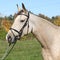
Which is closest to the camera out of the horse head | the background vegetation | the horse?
the horse

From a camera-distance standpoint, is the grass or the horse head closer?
the horse head

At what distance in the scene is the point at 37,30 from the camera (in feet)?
23.8

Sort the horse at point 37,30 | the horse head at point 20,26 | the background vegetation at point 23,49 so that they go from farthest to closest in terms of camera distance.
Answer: the background vegetation at point 23,49
the horse head at point 20,26
the horse at point 37,30

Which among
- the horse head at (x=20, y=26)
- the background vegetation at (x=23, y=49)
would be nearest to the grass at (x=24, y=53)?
the background vegetation at (x=23, y=49)

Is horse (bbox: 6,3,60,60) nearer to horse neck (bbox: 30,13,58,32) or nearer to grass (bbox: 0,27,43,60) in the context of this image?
horse neck (bbox: 30,13,58,32)

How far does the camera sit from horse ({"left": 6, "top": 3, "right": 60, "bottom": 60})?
23.3ft

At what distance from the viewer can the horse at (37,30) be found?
711 centimetres

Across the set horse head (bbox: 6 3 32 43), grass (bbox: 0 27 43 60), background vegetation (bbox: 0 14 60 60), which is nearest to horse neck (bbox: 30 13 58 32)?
horse head (bbox: 6 3 32 43)

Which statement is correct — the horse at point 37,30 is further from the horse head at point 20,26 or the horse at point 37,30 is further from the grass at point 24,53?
the grass at point 24,53

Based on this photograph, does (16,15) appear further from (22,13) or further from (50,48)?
(50,48)

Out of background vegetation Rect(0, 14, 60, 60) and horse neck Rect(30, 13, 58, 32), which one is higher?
horse neck Rect(30, 13, 58, 32)

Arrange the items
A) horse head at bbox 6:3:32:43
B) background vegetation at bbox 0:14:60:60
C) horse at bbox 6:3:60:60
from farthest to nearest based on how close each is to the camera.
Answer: background vegetation at bbox 0:14:60:60 < horse head at bbox 6:3:32:43 < horse at bbox 6:3:60:60

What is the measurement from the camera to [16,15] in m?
7.32

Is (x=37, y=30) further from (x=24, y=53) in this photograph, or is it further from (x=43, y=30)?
(x=24, y=53)
